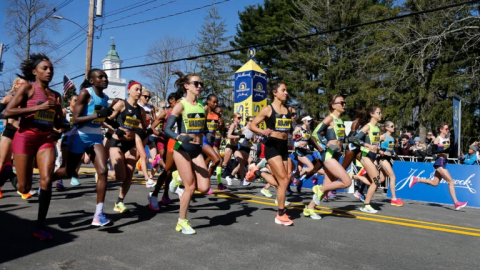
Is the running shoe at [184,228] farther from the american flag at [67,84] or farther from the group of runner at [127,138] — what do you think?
the american flag at [67,84]

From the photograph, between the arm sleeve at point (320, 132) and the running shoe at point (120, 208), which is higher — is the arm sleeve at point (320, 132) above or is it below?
above

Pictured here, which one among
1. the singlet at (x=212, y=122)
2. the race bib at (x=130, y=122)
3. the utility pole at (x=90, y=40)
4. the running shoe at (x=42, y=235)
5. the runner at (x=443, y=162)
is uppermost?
the utility pole at (x=90, y=40)

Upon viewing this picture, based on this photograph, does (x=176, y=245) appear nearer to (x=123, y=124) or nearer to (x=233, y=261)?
(x=233, y=261)

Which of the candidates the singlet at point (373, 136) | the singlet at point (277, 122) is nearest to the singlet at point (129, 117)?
the singlet at point (277, 122)

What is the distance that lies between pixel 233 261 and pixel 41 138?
2909mm

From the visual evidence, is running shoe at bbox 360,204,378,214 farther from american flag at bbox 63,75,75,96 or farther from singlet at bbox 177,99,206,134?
american flag at bbox 63,75,75,96

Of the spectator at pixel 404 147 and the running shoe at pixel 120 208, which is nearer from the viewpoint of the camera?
the running shoe at pixel 120 208

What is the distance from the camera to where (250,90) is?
21547mm

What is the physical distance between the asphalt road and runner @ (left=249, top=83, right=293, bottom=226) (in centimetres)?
43

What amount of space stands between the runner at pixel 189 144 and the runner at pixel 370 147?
12.4 ft

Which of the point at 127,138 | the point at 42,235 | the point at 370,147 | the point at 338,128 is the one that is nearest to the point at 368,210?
the point at 370,147

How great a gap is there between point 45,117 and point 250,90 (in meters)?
16.9

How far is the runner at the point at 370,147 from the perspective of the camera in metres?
8.07

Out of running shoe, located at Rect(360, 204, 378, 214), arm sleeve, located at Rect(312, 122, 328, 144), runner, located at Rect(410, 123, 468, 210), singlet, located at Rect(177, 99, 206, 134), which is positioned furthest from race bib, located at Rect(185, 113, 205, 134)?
runner, located at Rect(410, 123, 468, 210)
